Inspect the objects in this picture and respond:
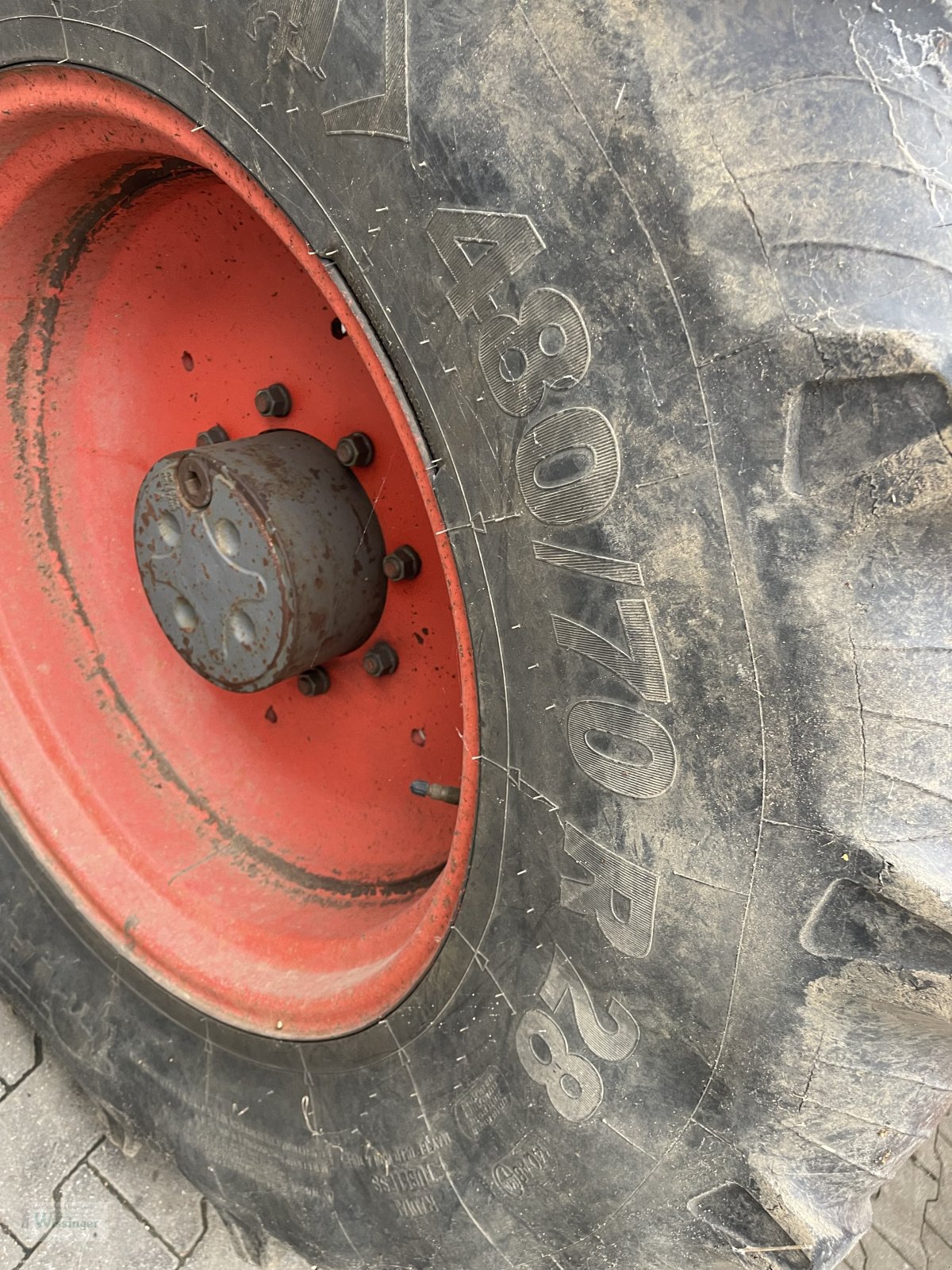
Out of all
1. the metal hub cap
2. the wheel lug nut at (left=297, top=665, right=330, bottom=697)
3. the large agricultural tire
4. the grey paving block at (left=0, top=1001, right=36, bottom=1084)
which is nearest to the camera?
the large agricultural tire

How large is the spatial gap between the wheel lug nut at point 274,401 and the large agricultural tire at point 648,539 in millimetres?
321

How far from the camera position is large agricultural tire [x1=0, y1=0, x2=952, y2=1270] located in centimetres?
62

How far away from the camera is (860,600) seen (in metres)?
0.66

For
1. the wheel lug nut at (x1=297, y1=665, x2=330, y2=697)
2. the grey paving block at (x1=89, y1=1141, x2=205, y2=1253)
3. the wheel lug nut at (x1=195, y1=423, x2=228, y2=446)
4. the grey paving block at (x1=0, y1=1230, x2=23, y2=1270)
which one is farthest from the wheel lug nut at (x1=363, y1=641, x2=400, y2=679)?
the grey paving block at (x1=0, y1=1230, x2=23, y2=1270)

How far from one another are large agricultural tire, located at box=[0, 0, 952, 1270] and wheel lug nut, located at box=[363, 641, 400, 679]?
0.42 m

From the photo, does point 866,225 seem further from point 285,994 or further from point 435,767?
point 285,994

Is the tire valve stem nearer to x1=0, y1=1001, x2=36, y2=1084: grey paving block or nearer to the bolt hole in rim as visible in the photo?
the bolt hole in rim

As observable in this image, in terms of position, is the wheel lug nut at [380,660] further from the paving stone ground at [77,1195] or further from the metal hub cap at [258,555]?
the paving stone ground at [77,1195]

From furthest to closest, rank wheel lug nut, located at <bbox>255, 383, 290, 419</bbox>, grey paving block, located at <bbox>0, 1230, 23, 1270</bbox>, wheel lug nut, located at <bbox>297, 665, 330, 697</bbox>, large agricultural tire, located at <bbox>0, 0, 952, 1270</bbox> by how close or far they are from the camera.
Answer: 1. grey paving block, located at <bbox>0, 1230, 23, 1270</bbox>
2. wheel lug nut, located at <bbox>297, 665, 330, 697</bbox>
3. wheel lug nut, located at <bbox>255, 383, 290, 419</bbox>
4. large agricultural tire, located at <bbox>0, 0, 952, 1270</bbox>

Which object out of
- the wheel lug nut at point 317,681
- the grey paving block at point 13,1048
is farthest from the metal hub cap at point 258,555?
the grey paving block at point 13,1048

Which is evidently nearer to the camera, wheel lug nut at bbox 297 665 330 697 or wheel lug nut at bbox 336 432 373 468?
wheel lug nut at bbox 336 432 373 468

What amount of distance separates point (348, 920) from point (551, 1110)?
0.46 m

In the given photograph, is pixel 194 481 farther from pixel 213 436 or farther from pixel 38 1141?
pixel 38 1141

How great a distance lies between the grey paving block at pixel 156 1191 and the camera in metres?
1.59
